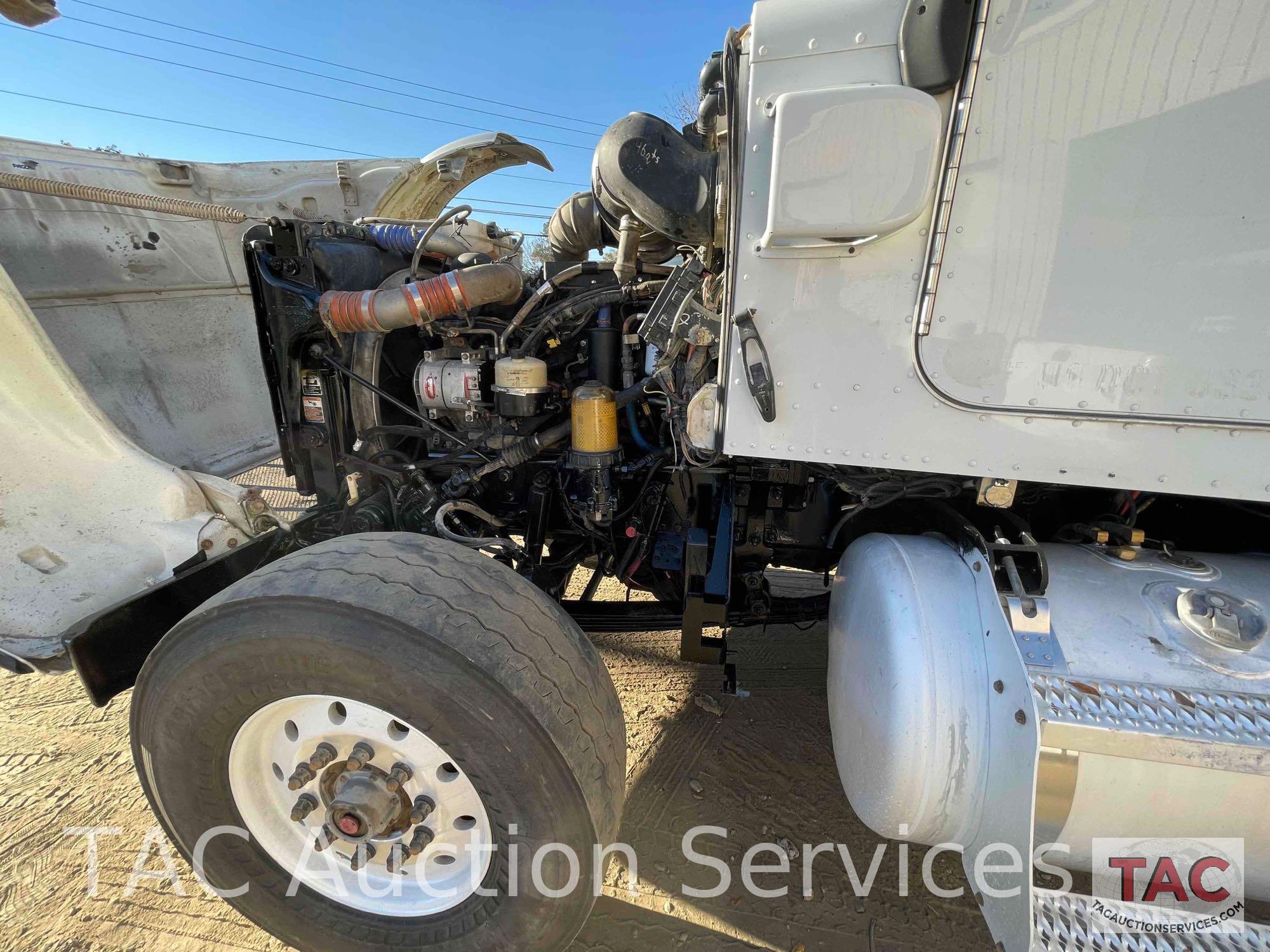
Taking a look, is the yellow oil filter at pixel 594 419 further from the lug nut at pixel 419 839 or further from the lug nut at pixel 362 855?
the lug nut at pixel 362 855

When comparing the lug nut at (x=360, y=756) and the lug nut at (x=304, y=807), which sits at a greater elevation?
the lug nut at (x=360, y=756)

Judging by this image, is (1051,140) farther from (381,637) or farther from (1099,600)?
(381,637)

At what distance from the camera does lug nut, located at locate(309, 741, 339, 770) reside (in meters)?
1.50

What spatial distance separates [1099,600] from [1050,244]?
86 cm

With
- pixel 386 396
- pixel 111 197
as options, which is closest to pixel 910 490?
pixel 386 396

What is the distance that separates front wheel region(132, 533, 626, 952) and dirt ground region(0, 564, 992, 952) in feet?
1.58

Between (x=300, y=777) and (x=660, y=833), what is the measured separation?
1308 mm

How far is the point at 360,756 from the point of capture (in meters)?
1.50

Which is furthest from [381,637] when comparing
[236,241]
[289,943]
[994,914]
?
[236,241]

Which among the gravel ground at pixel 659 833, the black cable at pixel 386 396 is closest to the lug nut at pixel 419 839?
the gravel ground at pixel 659 833

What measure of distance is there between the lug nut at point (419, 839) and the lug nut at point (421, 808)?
3 centimetres

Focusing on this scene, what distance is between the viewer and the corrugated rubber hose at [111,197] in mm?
2256

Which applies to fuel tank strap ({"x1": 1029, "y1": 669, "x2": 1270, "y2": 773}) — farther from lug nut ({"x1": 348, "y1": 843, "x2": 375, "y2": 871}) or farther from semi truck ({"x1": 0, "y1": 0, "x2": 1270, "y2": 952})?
lug nut ({"x1": 348, "y1": 843, "x2": 375, "y2": 871})

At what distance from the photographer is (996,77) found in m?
1.11
